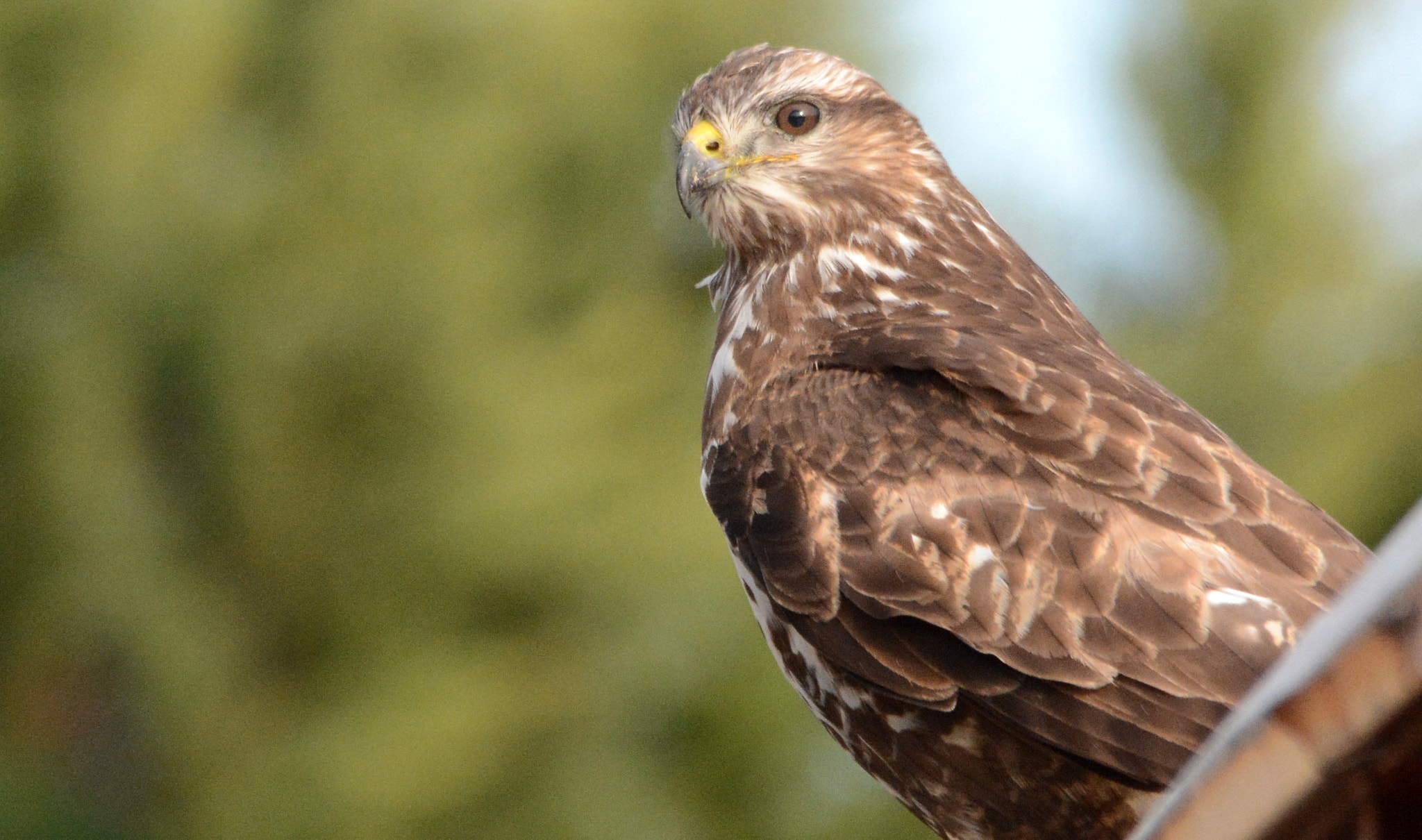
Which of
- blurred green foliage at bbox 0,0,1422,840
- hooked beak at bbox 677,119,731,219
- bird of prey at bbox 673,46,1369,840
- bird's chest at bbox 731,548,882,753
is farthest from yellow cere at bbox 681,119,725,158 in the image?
blurred green foliage at bbox 0,0,1422,840

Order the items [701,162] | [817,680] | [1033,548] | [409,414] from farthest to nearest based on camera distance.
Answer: [409,414], [701,162], [817,680], [1033,548]

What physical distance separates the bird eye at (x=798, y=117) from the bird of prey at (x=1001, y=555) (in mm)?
675

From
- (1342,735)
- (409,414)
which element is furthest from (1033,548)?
(409,414)

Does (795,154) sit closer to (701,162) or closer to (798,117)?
(798,117)

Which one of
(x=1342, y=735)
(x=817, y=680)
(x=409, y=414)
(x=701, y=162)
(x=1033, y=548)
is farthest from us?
(x=409, y=414)

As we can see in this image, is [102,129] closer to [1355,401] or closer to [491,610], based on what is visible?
[491,610]

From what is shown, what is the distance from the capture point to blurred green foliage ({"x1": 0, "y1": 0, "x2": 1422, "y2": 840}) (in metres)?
9.58

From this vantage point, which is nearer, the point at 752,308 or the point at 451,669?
the point at 752,308

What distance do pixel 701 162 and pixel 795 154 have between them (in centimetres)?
25

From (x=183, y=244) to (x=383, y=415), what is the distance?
1852 mm

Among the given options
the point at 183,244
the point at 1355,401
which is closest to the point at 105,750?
the point at 183,244

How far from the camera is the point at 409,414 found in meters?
10.1

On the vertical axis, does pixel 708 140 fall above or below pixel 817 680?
above

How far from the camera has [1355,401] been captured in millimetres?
10398
